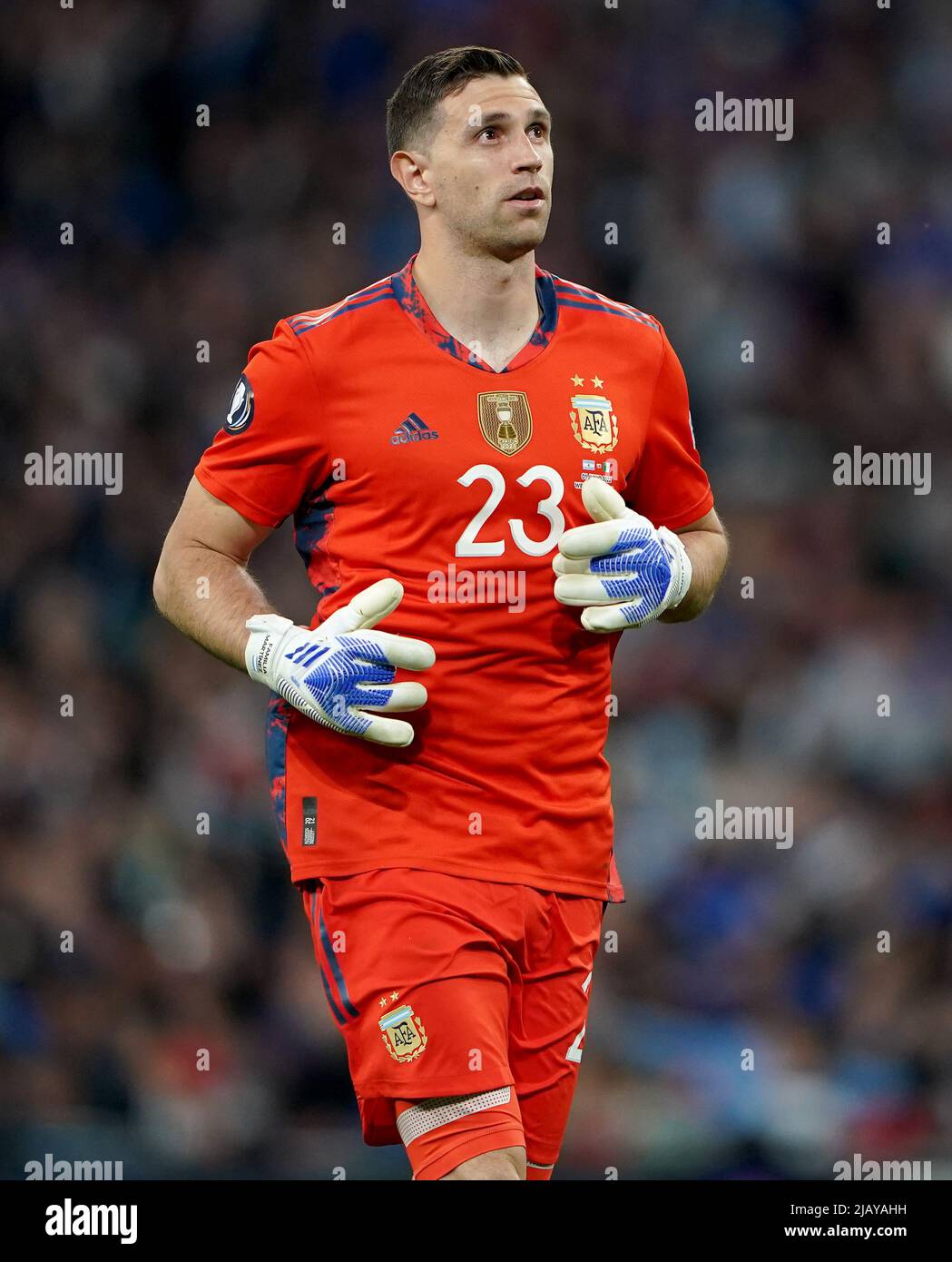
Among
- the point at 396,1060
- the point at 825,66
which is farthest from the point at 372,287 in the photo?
the point at 825,66

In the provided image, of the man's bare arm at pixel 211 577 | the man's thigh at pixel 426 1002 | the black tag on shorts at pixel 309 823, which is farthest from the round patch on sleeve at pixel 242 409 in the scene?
the man's thigh at pixel 426 1002

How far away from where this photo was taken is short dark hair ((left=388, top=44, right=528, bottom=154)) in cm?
346

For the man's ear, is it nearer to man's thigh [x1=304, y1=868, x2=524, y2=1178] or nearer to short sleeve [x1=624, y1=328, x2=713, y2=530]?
short sleeve [x1=624, y1=328, x2=713, y2=530]

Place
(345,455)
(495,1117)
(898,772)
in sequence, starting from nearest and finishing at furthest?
(495,1117)
(345,455)
(898,772)

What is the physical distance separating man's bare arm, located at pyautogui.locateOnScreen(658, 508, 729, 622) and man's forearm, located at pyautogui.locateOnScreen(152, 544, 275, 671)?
2.73 feet

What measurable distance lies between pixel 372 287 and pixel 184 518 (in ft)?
1.91

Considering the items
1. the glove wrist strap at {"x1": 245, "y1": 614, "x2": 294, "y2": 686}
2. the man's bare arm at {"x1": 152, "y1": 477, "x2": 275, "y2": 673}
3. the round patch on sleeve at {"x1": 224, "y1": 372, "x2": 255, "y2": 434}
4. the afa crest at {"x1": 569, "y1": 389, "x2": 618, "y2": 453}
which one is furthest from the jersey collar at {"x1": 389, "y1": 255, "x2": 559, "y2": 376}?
the glove wrist strap at {"x1": 245, "y1": 614, "x2": 294, "y2": 686}

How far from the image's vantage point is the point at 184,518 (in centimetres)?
343

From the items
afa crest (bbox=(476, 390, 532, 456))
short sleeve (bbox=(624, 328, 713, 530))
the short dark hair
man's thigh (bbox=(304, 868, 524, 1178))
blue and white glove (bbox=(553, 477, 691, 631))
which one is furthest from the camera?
short sleeve (bbox=(624, 328, 713, 530))

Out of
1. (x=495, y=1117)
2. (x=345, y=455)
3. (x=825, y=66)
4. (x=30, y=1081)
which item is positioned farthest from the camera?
(x=825, y=66)

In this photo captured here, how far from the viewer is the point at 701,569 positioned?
3.64 m

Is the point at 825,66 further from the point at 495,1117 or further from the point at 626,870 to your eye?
the point at 495,1117

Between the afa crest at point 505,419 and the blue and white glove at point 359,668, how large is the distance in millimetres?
360

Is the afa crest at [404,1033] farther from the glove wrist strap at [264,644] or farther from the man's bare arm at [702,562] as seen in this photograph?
the man's bare arm at [702,562]
